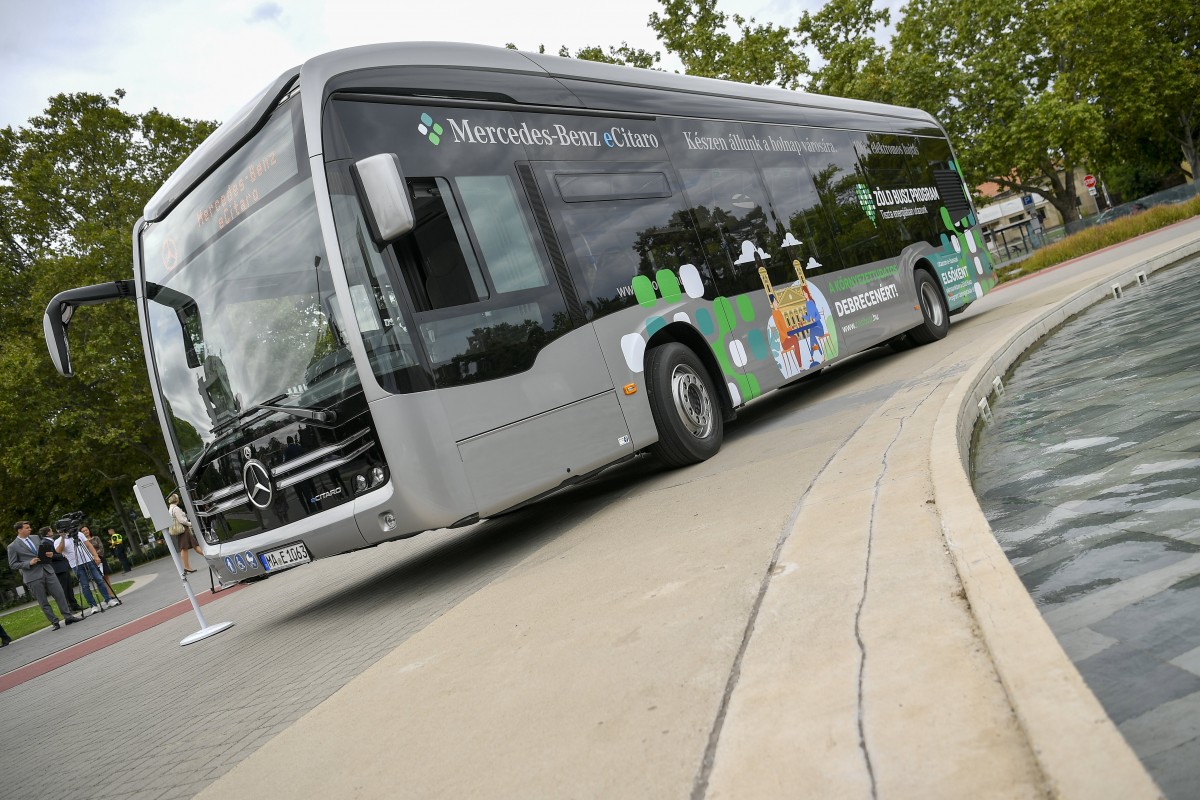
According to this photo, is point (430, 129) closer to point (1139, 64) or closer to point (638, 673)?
point (638, 673)

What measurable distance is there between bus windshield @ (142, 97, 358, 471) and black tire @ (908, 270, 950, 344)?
9794mm

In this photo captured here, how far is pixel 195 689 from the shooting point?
6.46 metres

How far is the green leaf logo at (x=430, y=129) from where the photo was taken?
6.88 meters

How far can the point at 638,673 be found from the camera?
139 inches

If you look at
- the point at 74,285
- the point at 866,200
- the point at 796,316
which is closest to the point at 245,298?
the point at 796,316

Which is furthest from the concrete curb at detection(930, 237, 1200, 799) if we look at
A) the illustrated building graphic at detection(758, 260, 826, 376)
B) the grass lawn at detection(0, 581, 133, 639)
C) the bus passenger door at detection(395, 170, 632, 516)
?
the grass lawn at detection(0, 581, 133, 639)

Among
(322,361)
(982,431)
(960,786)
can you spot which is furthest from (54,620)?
(960,786)

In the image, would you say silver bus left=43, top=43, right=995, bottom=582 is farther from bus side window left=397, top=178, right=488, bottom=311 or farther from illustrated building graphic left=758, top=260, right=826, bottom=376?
illustrated building graphic left=758, top=260, right=826, bottom=376

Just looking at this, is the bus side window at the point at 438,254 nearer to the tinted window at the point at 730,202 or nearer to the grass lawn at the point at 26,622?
the tinted window at the point at 730,202

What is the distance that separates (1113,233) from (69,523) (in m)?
31.4

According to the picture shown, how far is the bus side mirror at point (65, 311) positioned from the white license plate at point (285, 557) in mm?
2094

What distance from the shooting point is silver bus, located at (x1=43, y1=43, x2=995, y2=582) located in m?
6.23

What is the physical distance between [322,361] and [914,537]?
3928mm

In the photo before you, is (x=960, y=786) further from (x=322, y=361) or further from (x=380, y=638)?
(x=322, y=361)
